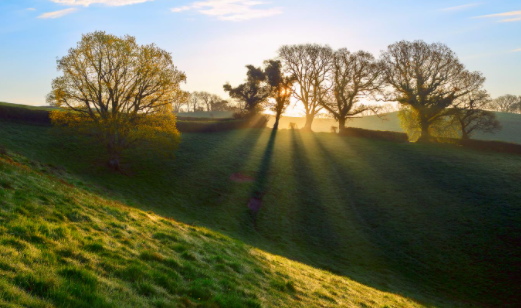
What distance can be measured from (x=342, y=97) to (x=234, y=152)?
1315 inches

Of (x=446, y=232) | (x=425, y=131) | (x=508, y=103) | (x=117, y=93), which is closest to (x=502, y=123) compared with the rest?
(x=508, y=103)

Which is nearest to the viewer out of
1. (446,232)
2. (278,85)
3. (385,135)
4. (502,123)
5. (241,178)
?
(446,232)

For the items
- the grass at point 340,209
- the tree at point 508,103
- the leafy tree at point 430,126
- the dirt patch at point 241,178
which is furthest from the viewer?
the tree at point 508,103

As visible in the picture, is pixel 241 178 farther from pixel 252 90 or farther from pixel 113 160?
pixel 252 90

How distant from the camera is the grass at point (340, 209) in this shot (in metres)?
22.8

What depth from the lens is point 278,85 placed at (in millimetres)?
79938

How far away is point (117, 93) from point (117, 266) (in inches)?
1265

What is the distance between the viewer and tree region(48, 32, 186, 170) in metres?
34.2

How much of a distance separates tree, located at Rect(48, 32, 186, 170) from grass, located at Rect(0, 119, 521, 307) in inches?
201

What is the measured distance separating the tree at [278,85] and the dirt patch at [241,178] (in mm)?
39465

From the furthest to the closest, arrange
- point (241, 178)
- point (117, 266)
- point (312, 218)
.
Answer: point (241, 178), point (312, 218), point (117, 266)

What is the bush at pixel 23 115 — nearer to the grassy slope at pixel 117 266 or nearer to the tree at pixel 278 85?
the grassy slope at pixel 117 266

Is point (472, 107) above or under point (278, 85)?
under

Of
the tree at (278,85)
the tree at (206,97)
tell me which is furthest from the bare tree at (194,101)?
the tree at (278,85)
